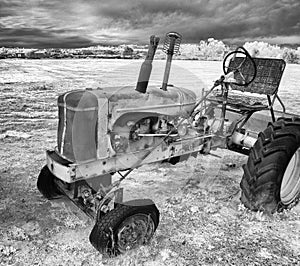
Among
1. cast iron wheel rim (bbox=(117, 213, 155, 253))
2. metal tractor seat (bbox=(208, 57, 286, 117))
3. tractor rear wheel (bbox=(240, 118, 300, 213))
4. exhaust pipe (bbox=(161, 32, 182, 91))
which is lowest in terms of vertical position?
cast iron wheel rim (bbox=(117, 213, 155, 253))

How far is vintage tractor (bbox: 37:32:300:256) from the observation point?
262cm

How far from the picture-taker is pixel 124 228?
257 centimetres

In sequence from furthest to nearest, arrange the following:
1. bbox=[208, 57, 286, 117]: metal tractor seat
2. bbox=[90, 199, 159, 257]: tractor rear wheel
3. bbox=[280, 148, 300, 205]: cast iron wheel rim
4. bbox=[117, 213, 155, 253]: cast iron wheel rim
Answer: bbox=[208, 57, 286, 117]: metal tractor seat
bbox=[280, 148, 300, 205]: cast iron wheel rim
bbox=[117, 213, 155, 253]: cast iron wheel rim
bbox=[90, 199, 159, 257]: tractor rear wheel

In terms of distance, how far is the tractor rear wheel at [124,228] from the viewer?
2467mm

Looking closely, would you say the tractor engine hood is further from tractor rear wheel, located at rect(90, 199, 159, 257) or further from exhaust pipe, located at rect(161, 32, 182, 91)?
tractor rear wheel, located at rect(90, 199, 159, 257)

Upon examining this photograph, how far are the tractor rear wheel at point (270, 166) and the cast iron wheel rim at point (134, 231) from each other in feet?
3.49

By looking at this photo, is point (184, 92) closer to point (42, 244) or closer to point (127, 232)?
point (127, 232)

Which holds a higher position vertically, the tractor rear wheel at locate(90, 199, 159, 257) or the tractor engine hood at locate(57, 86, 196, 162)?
the tractor engine hood at locate(57, 86, 196, 162)

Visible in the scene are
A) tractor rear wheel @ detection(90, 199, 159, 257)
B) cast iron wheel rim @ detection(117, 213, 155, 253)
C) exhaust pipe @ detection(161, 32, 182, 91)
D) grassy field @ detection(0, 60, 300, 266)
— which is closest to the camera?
Answer: tractor rear wheel @ detection(90, 199, 159, 257)

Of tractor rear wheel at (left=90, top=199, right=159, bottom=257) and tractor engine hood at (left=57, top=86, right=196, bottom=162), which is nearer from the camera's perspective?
tractor rear wheel at (left=90, top=199, right=159, bottom=257)

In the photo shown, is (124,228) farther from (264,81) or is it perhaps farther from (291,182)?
(264,81)

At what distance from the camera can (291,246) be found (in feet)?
9.45

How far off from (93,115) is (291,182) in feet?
7.45

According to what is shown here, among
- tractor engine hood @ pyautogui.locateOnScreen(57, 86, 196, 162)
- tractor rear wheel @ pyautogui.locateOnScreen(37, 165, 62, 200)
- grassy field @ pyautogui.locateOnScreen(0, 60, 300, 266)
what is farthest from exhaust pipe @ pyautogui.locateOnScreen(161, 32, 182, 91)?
tractor rear wheel @ pyautogui.locateOnScreen(37, 165, 62, 200)
